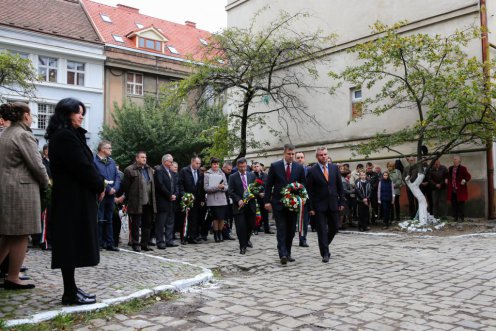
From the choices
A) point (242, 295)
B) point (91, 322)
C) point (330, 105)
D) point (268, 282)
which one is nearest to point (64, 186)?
point (91, 322)

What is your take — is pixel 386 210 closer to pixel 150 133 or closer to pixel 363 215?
pixel 363 215

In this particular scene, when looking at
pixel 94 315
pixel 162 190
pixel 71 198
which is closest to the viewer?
pixel 94 315

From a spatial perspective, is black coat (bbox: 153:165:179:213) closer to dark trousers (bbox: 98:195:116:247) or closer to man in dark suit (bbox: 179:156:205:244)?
man in dark suit (bbox: 179:156:205:244)

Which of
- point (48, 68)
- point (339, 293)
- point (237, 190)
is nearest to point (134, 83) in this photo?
point (48, 68)

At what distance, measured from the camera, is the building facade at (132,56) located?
33.4 metres

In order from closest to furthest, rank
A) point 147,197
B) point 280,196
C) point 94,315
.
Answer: point 94,315 < point 280,196 < point 147,197

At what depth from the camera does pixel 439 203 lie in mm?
15383

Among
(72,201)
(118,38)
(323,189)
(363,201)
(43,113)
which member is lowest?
(363,201)

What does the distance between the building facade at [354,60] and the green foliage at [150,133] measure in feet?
28.0

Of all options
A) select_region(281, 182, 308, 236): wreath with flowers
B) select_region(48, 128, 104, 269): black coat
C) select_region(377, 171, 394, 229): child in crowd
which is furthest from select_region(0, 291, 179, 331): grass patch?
select_region(377, 171, 394, 229): child in crowd

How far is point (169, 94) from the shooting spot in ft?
54.6

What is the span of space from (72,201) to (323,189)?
191 inches

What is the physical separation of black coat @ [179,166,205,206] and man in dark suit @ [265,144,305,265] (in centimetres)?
300

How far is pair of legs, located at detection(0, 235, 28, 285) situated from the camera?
5.32m
